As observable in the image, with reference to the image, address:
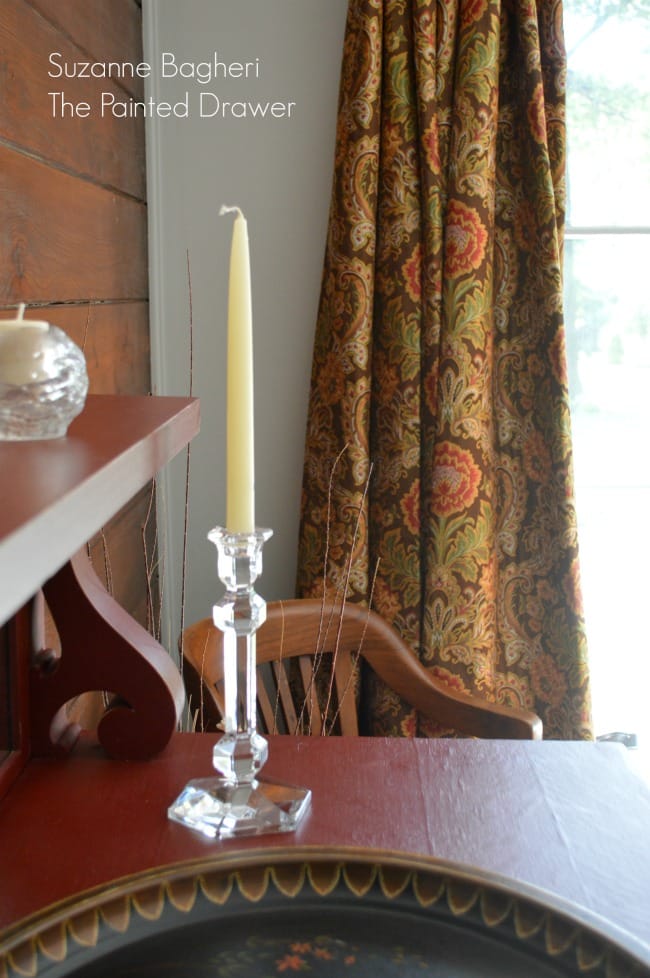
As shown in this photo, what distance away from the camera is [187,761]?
82 centimetres

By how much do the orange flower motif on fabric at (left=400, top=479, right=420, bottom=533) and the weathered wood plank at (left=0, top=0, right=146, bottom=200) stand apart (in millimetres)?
740

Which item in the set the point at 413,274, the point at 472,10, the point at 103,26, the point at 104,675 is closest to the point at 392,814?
the point at 104,675

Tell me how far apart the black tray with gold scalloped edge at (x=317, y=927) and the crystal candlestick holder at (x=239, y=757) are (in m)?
0.06

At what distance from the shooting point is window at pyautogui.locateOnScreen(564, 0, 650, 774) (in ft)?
6.36

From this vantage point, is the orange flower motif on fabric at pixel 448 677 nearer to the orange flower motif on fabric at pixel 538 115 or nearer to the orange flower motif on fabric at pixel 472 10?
the orange flower motif on fabric at pixel 538 115

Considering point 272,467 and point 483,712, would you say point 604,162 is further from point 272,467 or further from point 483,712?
point 483,712

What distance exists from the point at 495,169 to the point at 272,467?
2.40 ft

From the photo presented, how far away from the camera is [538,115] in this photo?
5.55 feet

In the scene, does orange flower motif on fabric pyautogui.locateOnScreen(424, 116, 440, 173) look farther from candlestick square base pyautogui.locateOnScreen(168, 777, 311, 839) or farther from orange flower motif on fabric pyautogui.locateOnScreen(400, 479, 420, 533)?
candlestick square base pyautogui.locateOnScreen(168, 777, 311, 839)

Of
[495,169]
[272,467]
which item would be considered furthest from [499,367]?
[272,467]

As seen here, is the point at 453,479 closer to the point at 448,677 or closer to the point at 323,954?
the point at 448,677

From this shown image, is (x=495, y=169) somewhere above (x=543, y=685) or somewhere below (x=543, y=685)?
above

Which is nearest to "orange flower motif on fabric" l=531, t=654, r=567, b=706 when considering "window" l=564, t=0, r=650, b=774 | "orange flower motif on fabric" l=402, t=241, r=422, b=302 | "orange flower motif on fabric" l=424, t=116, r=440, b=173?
"window" l=564, t=0, r=650, b=774

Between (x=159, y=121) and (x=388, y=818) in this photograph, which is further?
(x=159, y=121)
